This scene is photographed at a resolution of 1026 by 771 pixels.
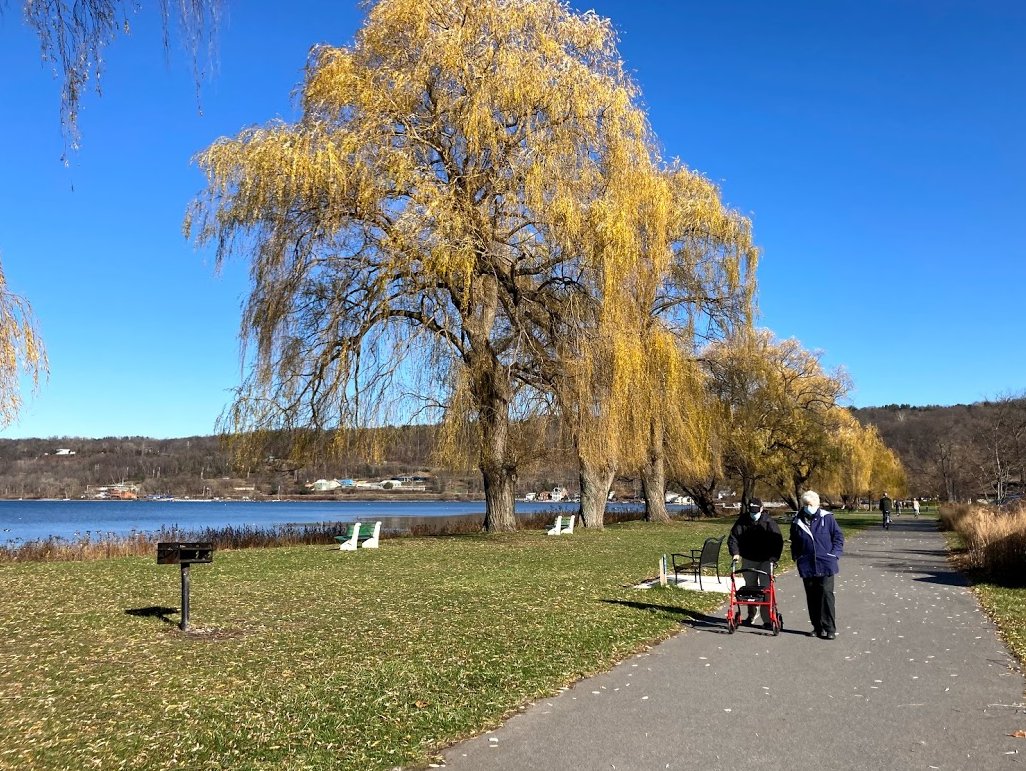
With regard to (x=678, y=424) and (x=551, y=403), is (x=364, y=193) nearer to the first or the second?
(x=551, y=403)

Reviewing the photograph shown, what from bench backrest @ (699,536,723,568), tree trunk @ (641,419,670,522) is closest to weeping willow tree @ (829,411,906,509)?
tree trunk @ (641,419,670,522)

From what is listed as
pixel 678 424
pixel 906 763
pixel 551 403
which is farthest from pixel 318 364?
pixel 906 763

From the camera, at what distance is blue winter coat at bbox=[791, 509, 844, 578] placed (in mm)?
8969

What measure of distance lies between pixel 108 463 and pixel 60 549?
14323 centimetres

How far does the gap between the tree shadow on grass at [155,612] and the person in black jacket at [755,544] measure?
650 cm

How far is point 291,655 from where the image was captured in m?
7.41

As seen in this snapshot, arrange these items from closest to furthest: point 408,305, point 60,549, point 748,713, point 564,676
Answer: point 748,713 → point 564,676 → point 60,549 → point 408,305

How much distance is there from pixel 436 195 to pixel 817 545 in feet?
41.4

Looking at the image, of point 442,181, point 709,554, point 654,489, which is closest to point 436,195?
point 442,181

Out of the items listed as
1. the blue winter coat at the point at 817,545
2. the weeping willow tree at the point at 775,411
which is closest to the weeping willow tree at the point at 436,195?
the blue winter coat at the point at 817,545

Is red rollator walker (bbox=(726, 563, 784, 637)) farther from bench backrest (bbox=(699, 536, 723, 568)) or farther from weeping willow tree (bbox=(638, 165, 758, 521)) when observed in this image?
weeping willow tree (bbox=(638, 165, 758, 521))

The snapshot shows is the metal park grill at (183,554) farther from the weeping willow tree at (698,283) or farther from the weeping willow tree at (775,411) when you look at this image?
the weeping willow tree at (775,411)

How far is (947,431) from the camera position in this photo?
95.9 metres

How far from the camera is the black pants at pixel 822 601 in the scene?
8.93 m
